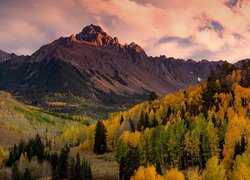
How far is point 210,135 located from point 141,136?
1098 inches

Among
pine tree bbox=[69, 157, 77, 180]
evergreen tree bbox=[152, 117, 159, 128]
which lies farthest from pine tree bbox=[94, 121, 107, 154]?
pine tree bbox=[69, 157, 77, 180]

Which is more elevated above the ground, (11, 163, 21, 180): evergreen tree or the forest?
the forest

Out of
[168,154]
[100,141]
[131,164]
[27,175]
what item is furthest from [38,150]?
[131,164]

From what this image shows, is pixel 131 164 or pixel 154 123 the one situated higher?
pixel 154 123

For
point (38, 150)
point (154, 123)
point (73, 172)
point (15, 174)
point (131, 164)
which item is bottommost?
point (15, 174)

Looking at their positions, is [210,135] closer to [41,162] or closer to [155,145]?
[155,145]

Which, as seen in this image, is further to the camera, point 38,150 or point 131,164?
point 38,150

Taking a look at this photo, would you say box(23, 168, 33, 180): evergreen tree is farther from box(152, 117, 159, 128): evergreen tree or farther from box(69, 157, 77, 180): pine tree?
box(152, 117, 159, 128): evergreen tree

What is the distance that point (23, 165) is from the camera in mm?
158375

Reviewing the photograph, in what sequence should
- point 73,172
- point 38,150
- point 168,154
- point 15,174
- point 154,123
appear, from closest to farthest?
point 73,172
point 168,154
point 15,174
point 38,150
point 154,123

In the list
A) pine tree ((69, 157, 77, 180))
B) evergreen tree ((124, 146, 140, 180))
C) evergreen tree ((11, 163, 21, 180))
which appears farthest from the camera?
evergreen tree ((11, 163, 21, 180))

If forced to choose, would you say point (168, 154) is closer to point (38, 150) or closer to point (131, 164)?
point (131, 164)

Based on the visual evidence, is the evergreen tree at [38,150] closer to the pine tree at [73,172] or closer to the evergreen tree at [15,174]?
the evergreen tree at [15,174]

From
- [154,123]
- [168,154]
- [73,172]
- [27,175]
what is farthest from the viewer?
[154,123]
